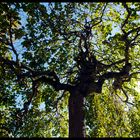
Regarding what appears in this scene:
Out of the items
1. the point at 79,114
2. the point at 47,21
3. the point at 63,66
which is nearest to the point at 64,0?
the point at 47,21

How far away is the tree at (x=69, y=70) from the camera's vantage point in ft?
39.5

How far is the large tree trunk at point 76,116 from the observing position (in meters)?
10.7

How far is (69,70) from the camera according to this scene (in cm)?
1453

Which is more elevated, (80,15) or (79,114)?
(80,15)

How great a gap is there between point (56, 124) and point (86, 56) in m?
4.50

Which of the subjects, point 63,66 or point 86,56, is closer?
point 86,56

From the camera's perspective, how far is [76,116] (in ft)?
36.7

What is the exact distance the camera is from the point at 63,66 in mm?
14672

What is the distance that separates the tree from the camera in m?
12.1

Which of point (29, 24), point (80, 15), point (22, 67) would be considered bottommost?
point (22, 67)

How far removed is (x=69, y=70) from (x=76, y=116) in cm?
380

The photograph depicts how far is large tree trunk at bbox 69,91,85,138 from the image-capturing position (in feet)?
35.2

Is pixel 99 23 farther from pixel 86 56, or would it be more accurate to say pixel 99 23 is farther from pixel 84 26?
pixel 86 56

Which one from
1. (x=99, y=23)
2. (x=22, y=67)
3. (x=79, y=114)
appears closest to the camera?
(x=79, y=114)
